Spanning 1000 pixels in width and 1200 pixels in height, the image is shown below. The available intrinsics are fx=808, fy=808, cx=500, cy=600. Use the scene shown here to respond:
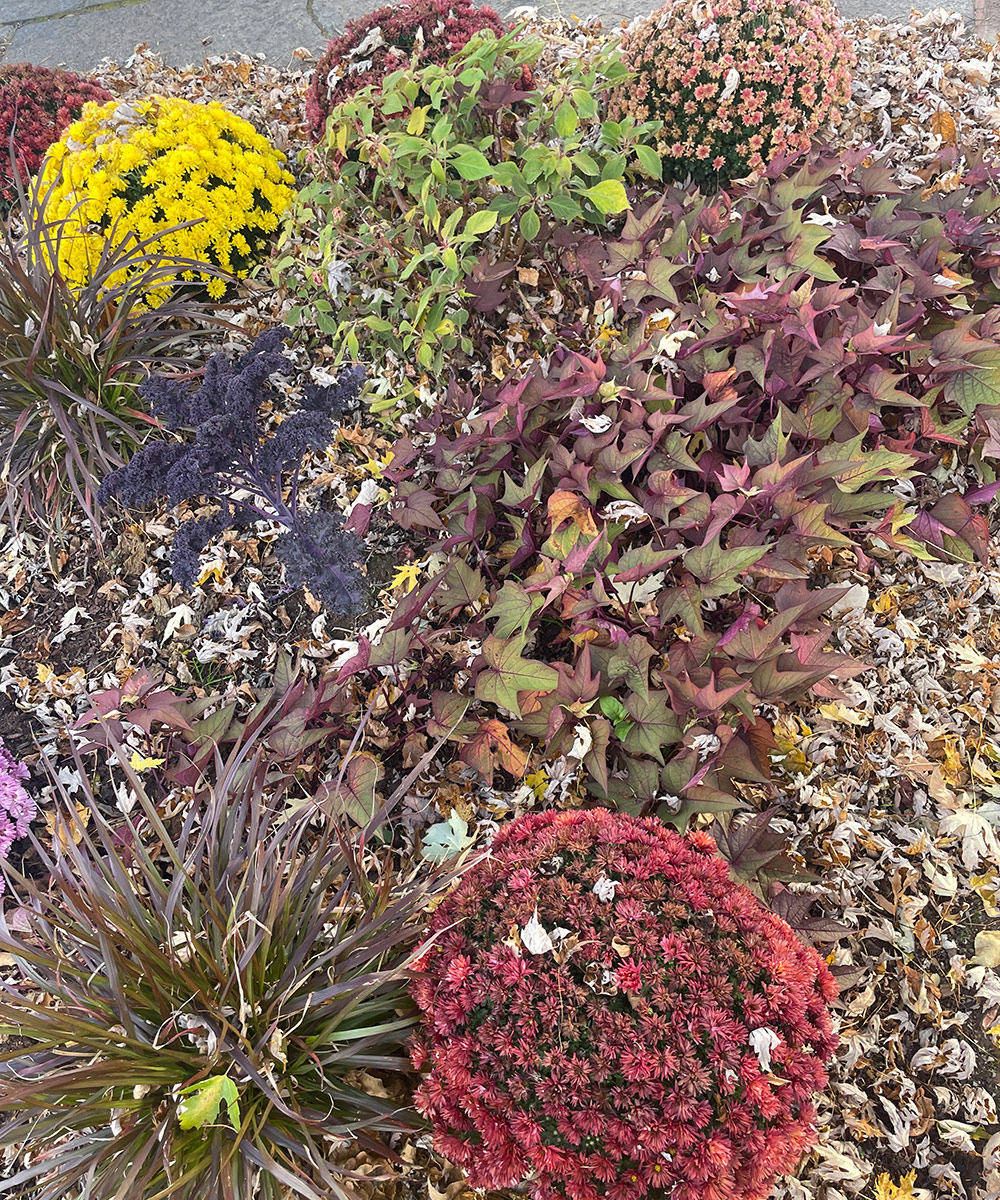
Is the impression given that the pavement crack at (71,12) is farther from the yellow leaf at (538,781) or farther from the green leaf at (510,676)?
the yellow leaf at (538,781)

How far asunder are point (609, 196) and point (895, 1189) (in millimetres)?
2298

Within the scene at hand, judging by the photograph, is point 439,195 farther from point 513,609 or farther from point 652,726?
point 652,726

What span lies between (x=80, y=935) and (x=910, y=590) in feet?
6.68

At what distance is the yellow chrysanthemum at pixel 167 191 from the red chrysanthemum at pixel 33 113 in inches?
30.0

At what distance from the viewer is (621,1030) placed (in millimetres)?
1170

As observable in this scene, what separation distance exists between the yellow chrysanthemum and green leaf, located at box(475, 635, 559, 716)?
5.58 feet

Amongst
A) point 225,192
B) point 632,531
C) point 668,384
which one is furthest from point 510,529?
point 225,192

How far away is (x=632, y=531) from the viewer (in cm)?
207

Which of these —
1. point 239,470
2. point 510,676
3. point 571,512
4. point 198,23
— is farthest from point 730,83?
point 198,23

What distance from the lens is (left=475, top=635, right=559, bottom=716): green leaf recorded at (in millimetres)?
1619

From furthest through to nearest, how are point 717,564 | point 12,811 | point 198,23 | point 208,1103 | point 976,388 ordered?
1. point 198,23
2. point 976,388
3. point 12,811
4. point 717,564
5. point 208,1103

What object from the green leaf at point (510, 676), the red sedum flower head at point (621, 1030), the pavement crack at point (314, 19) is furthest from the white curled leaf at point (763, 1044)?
the pavement crack at point (314, 19)

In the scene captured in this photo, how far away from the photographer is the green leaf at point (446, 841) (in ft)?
5.21

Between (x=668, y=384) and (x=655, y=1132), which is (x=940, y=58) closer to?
(x=668, y=384)
